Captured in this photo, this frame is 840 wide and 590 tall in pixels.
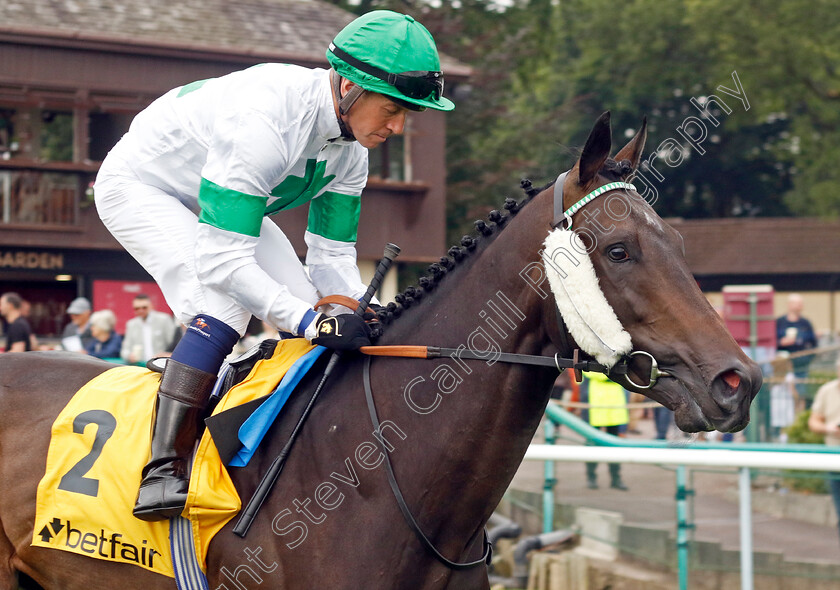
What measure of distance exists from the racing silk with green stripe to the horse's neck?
19.4 inches

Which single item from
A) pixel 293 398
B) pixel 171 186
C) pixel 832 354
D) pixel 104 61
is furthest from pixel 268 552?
pixel 104 61

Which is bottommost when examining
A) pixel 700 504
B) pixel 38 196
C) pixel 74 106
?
pixel 700 504

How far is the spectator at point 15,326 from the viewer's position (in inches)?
316

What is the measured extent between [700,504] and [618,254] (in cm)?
329

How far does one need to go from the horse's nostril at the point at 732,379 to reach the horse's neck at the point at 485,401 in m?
0.48

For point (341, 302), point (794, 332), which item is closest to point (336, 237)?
point (341, 302)

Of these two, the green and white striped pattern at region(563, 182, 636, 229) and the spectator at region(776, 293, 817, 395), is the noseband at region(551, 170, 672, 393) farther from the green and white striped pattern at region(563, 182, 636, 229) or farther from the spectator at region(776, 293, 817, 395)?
the spectator at region(776, 293, 817, 395)

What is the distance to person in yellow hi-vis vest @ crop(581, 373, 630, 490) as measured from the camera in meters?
5.65

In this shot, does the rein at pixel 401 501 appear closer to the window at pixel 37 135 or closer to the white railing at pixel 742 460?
the white railing at pixel 742 460

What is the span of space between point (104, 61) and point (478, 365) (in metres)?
14.1

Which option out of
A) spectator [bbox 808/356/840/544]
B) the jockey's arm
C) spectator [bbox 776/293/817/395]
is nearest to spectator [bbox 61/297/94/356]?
the jockey's arm

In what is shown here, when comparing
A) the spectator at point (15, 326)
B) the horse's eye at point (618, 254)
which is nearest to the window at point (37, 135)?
the spectator at point (15, 326)

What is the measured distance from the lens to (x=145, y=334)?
837cm

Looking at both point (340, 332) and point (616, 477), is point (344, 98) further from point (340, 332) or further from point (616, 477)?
point (616, 477)
